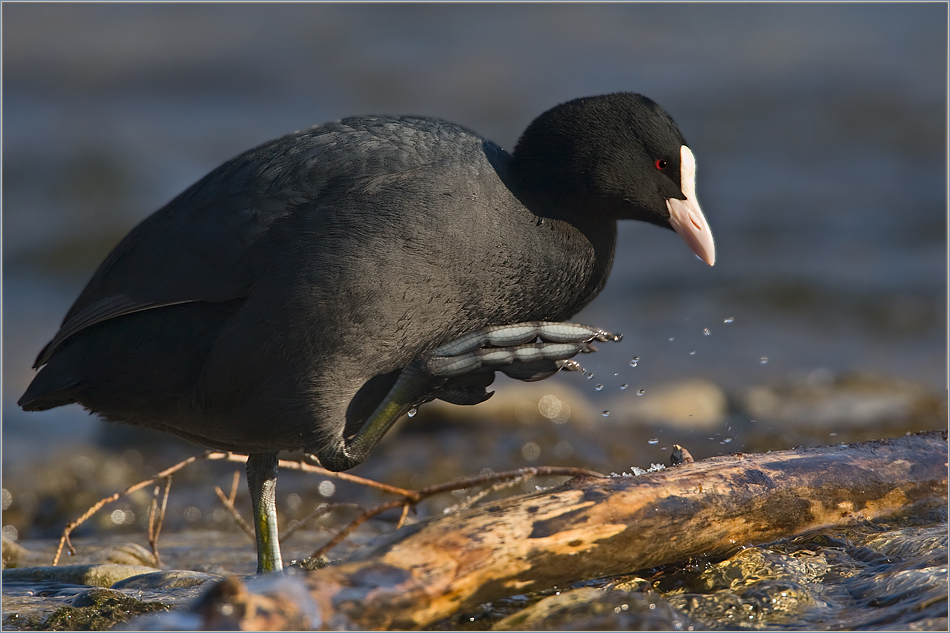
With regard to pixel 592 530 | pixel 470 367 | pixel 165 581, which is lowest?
pixel 165 581

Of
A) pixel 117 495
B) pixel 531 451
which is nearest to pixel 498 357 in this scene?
pixel 117 495

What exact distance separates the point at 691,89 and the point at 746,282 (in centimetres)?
447

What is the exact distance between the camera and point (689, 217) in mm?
3453

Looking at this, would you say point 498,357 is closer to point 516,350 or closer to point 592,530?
point 516,350

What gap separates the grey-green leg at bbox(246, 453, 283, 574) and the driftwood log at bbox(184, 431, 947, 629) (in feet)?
4.34

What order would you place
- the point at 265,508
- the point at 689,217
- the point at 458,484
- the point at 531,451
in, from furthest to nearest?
the point at 531,451, the point at 265,508, the point at 689,217, the point at 458,484

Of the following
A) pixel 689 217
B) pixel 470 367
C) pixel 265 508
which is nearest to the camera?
pixel 470 367

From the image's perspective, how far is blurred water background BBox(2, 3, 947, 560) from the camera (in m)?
6.69

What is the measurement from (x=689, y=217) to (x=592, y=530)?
1.38m

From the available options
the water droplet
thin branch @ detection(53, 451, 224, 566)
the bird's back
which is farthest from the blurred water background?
the bird's back

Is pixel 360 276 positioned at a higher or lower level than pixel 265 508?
higher

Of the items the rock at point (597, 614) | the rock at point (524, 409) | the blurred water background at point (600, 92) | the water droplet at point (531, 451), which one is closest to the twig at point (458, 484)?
the rock at point (597, 614)

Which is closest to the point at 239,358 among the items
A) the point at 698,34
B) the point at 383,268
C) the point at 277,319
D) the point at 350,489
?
the point at 277,319

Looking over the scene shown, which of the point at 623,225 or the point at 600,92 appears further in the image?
the point at 600,92
